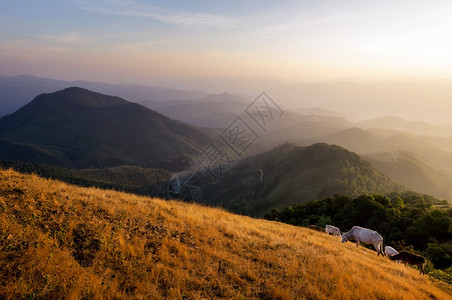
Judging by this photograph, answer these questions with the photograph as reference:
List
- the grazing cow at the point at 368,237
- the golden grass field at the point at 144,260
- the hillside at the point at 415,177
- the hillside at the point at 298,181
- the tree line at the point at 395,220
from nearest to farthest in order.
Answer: the golden grass field at the point at 144,260 → the grazing cow at the point at 368,237 → the tree line at the point at 395,220 → the hillside at the point at 298,181 → the hillside at the point at 415,177

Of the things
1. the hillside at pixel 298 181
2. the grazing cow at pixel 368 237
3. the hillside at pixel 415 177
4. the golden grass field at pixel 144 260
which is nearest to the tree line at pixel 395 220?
the grazing cow at pixel 368 237

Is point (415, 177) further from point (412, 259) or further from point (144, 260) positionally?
point (144, 260)

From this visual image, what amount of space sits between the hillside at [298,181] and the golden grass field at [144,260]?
86.9 metres

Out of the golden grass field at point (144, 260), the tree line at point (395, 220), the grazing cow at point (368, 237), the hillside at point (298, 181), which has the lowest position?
the hillside at point (298, 181)

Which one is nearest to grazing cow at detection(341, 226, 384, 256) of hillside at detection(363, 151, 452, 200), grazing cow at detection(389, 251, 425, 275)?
grazing cow at detection(389, 251, 425, 275)

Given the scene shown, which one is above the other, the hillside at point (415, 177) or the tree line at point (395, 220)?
the tree line at point (395, 220)

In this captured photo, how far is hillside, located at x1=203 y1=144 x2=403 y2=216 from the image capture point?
106 metres

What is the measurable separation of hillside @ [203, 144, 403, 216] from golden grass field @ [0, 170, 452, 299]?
86.9 metres

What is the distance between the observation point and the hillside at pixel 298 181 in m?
106

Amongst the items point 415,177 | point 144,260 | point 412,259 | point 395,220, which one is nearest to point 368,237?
point 412,259

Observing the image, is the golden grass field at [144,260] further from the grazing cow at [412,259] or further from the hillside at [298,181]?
the hillside at [298,181]

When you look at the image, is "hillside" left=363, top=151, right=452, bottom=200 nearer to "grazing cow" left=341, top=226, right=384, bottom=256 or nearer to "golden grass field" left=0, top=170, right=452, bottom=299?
"grazing cow" left=341, top=226, right=384, bottom=256

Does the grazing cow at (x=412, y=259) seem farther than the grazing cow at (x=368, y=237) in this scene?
No

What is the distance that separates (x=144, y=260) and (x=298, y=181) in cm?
12243
